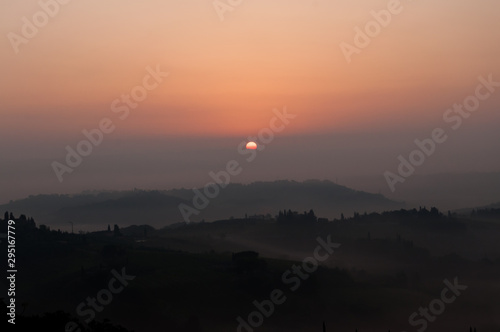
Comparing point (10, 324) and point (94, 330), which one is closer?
point (10, 324)

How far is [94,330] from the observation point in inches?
3725

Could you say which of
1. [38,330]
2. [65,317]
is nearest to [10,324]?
[38,330]

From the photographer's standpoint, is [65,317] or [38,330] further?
[65,317]

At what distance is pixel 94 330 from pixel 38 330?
8.15m

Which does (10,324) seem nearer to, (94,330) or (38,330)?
(38,330)

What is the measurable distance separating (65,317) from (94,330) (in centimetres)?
650

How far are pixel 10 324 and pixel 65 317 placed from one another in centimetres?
1122

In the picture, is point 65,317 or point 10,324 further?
point 65,317

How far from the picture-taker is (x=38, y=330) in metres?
90.2

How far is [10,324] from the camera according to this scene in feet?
289

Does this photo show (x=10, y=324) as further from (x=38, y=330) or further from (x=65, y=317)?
(x=65, y=317)

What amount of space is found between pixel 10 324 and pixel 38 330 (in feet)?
13.2

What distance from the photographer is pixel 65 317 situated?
98.2m
